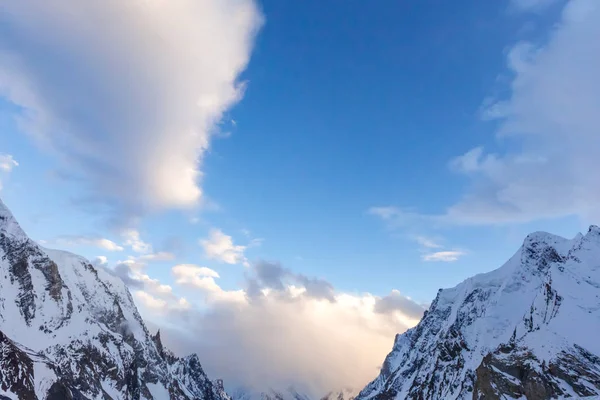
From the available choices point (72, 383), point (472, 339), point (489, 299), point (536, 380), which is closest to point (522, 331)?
point (536, 380)

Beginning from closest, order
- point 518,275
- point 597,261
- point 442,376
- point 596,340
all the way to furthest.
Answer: point 596,340, point 597,261, point 518,275, point 442,376

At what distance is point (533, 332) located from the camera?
347ft

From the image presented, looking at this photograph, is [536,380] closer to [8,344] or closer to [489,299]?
[489,299]

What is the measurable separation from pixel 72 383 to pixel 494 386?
188104mm

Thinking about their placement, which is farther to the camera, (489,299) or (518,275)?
(489,299)

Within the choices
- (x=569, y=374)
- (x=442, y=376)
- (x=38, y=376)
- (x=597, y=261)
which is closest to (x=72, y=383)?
(x=38, y=376)

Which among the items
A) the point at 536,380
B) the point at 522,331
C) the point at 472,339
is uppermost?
the point at 472,339

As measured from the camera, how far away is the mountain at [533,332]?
88.6m

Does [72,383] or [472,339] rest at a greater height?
[472,339]

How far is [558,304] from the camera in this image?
108 m

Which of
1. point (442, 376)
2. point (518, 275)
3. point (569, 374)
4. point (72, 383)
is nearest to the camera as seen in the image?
point (569, 374)

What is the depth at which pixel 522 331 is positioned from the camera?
123625 millimetres

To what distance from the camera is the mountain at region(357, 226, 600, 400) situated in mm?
88625

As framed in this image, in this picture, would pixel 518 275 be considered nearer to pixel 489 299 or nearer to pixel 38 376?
pixel 489 299
